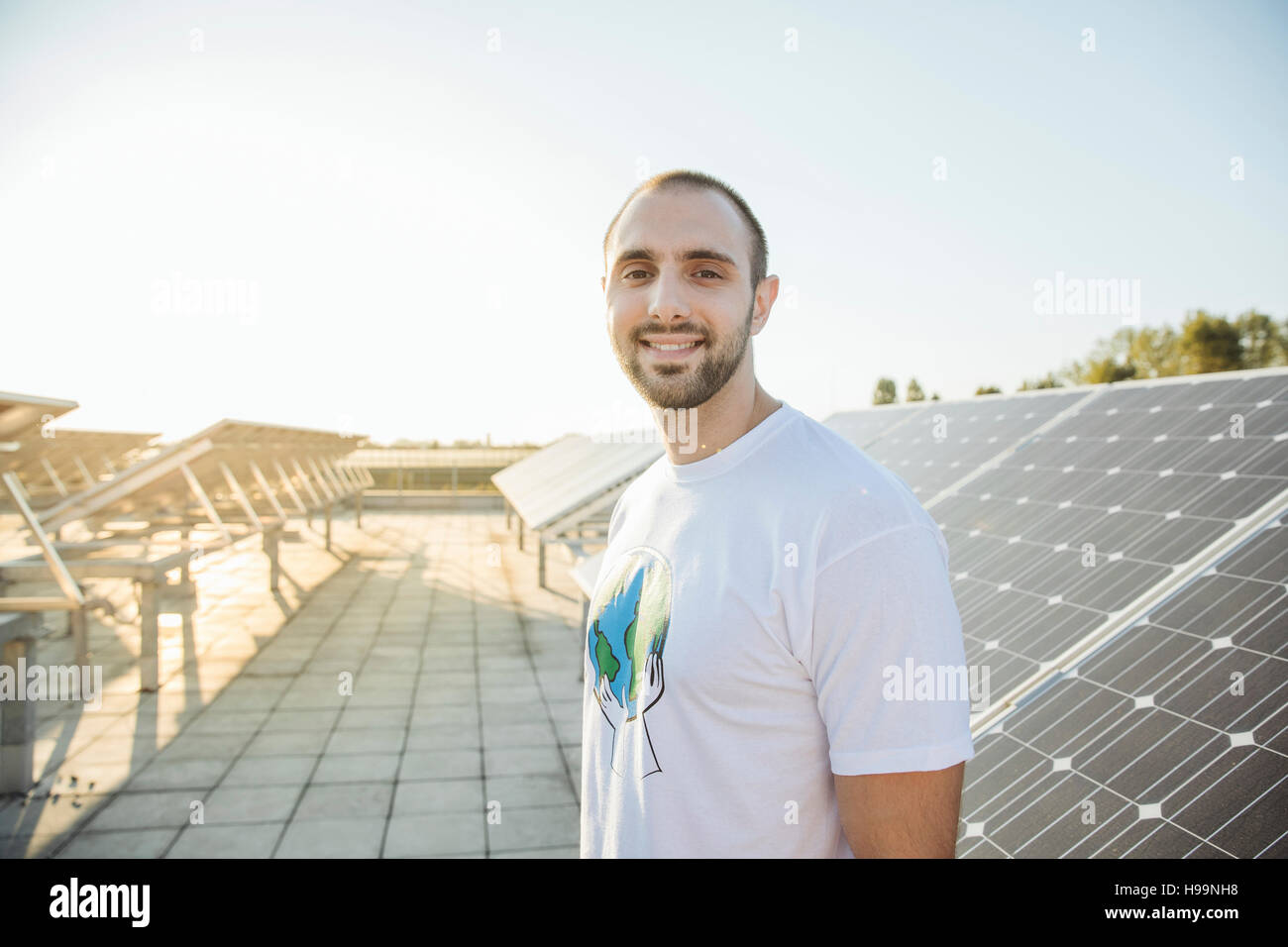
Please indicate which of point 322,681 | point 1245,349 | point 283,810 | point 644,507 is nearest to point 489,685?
point 322,681

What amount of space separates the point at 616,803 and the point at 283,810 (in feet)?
15.3

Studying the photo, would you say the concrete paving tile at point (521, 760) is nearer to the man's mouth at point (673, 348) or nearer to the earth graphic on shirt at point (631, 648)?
the earth graphic on shirt at point (631, 648)

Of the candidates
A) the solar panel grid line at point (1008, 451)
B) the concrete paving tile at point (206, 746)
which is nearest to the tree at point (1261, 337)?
the solar panel grid line at point (1008, 451)

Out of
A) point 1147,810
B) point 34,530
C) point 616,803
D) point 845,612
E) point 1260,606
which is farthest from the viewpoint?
point 34,530

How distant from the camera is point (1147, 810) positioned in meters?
1.96

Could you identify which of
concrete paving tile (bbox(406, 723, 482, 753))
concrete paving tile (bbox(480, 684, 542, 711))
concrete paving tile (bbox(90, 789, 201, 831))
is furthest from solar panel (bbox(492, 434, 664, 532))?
concrete paving tile (bbox(90, 789, 201, 831))

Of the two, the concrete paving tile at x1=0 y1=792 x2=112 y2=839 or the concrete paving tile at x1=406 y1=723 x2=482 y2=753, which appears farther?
the concrete paving tile at x1=406 y1=723 x2=482 y2=753

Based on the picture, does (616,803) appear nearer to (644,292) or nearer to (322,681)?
(644,292)

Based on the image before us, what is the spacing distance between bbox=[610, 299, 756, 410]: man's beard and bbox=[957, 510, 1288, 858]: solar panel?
5.37ft

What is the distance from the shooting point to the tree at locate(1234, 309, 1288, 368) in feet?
142

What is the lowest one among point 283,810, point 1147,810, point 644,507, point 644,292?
point 283,810

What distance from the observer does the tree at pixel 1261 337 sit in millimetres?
43156

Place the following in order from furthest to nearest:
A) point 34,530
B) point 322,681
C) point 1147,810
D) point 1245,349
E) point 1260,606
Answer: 1. point 1245,349
2. point 322,681
3. point 34,530
4. point 1260,606
5. point 1147,810

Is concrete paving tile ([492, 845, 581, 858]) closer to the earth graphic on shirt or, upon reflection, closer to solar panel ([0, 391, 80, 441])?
the earth graphic on shirt
